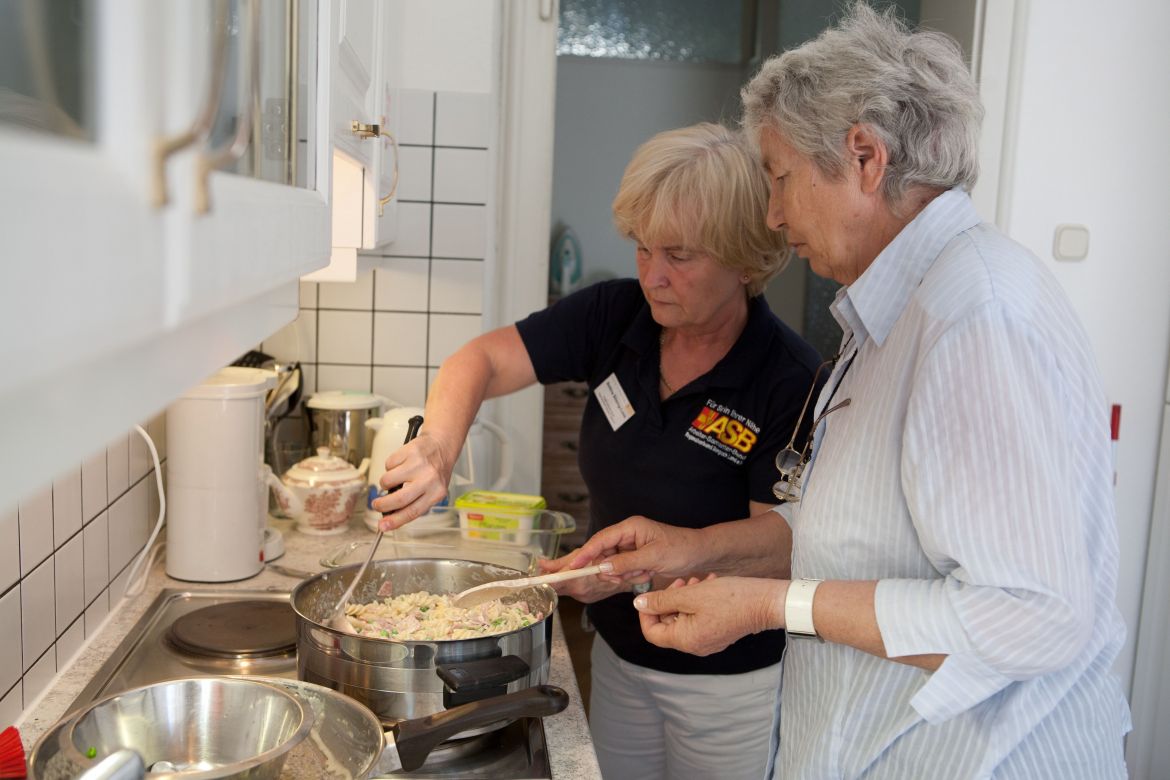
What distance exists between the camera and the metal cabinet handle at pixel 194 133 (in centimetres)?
38

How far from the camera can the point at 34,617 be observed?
4.20 ft

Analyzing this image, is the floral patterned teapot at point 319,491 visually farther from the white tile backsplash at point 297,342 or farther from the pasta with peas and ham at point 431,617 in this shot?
the pasta with peas and ham at point 431,617

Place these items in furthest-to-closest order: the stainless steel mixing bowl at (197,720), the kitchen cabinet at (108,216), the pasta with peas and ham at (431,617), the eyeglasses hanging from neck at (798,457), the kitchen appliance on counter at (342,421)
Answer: the kitchen appliance on counter at (342,421) → the pasta with peas and ham at (431,617) → the eyeglasses hanging from neck at (798,457) → the stainless steel mixing bowl at (197,720) → the kitchen cabinet at (108,216)

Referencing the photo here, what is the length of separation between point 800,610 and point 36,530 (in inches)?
34.9

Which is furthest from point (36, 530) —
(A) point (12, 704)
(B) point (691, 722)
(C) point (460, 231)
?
(C) point (460, 231)

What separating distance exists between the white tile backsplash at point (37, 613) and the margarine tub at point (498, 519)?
30.8 inches

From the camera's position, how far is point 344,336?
2.44m

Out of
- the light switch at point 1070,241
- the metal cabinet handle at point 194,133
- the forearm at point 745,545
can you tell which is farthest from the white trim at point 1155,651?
the metal cabinet handle at point 194,133

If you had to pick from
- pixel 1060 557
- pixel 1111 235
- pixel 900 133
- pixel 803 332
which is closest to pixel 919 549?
pixel 1060 557

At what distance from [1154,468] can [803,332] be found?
1336 millimetres

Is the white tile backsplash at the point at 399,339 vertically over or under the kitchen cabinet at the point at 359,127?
under

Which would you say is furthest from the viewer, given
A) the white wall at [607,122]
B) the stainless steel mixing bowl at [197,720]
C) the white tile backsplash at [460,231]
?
the white wall at [607,122]

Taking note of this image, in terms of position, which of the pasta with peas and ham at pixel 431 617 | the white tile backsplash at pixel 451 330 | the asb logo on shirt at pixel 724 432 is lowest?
the pasta with peas and ham at pixel 431 617

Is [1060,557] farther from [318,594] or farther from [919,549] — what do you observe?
[318,594]
